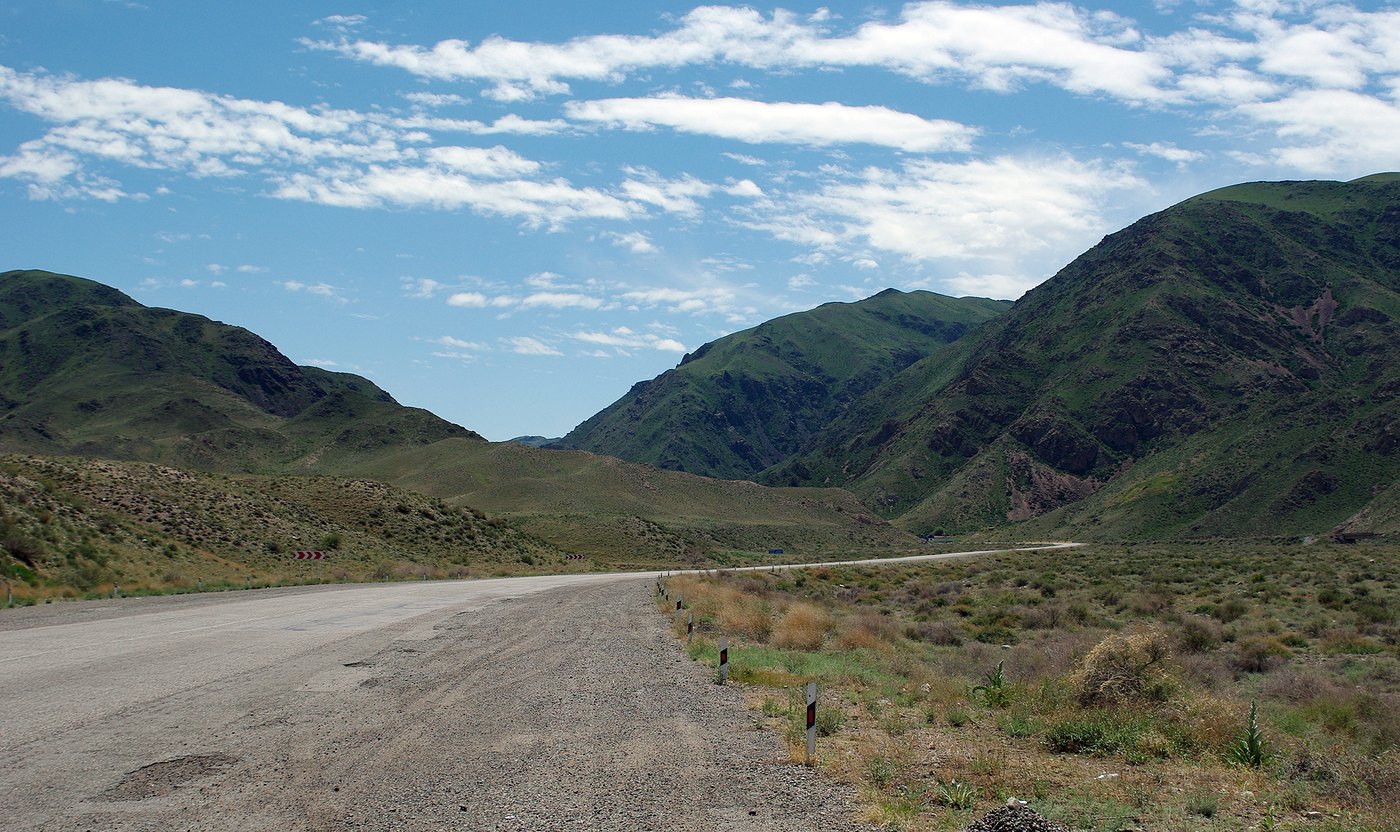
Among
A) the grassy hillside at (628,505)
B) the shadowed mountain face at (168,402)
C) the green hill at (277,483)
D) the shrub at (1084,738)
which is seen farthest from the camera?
the shadowed mountain face at (168,402)

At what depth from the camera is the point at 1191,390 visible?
133875mm

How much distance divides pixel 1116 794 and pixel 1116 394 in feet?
472

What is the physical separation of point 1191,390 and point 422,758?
472 feet

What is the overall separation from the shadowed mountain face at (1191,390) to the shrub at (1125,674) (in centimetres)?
8869

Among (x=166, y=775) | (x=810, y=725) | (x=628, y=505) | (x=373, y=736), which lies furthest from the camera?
(x=628, y=505)

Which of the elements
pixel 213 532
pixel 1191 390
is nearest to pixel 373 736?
pixel 213 532

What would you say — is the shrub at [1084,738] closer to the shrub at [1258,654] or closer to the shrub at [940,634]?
the shrub at [1258,654]

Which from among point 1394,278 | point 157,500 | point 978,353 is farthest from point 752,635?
point 978,353

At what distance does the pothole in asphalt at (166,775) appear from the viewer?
824cm

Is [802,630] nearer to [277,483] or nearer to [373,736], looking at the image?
[373,736]

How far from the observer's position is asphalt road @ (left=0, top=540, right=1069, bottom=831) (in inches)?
312

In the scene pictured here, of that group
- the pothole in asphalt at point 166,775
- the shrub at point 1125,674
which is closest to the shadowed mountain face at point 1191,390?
the shrub at point 1125,674

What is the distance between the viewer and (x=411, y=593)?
107 feet

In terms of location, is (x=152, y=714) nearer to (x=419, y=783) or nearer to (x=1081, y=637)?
(x=419, y=783)
